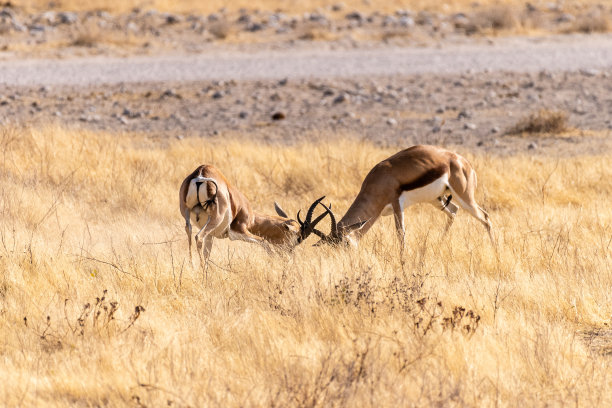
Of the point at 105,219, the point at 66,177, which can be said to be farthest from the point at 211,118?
the point at 105,219

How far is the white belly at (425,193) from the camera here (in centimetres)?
817

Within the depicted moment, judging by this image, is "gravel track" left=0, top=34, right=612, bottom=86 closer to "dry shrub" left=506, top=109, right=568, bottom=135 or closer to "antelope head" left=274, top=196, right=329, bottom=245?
"dry shrub" left=506, top=109, right=568, bottom=135

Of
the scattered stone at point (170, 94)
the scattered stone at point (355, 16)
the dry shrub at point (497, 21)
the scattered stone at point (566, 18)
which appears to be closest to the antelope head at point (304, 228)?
the scattered stone at point (170, 94)

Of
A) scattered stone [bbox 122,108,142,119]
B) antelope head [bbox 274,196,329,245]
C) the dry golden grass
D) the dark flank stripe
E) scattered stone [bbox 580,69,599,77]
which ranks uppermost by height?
the dry golden grass

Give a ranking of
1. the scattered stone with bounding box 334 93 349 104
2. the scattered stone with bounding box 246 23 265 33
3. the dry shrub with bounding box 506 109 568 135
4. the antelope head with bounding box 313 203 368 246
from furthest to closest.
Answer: the scattered stone with bounding box 246 23 265 33, the scattered stone with bounding box 334 93 349 104, the dry shrub with bounding box 506 109 568 135, the antelope head with bounding box 313 203 368 246

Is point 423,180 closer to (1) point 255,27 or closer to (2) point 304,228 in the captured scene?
(2) point 304,228

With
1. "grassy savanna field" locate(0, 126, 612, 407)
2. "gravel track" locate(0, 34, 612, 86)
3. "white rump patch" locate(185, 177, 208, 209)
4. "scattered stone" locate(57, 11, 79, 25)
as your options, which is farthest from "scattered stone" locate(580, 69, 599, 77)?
"scattered stone" locate(57, 11, 79, 25)

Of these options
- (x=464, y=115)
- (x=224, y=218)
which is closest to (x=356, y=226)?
(x=224, y=218)

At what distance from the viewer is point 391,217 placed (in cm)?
924

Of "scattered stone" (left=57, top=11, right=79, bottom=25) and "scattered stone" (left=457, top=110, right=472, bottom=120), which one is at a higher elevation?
"scattered stone" (left=57, top=11, right=79, bottom=25)

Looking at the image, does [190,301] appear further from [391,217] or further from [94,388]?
[391,217]

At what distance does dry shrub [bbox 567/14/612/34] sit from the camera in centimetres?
2397

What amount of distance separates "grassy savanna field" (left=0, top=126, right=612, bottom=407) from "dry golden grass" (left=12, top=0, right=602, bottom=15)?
20.3m

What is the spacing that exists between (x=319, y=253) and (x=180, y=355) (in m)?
2.40
